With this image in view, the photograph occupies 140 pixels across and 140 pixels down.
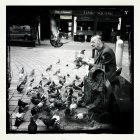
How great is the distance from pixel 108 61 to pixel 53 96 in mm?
842

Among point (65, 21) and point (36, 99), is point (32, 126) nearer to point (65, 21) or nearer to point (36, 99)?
point (36, 99)

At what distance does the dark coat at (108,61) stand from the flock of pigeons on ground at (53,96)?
24 centimetres

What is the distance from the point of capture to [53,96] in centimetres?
437

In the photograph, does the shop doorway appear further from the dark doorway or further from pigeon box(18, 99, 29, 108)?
pigeon box(18, 99, 29, 108)

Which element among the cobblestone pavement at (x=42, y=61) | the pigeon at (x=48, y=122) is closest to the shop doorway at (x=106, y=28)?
the cobblestone pavement at (x=42, y=61)

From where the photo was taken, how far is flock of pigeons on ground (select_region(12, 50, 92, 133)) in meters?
4.30

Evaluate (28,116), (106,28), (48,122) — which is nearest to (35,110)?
(28,116)

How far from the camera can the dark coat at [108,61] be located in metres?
4.31

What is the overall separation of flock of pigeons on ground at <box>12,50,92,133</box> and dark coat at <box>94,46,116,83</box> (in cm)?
24

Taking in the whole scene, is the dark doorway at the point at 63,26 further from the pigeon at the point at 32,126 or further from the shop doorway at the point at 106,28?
the pigeon at the point at 32,126

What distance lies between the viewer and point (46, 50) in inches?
172
